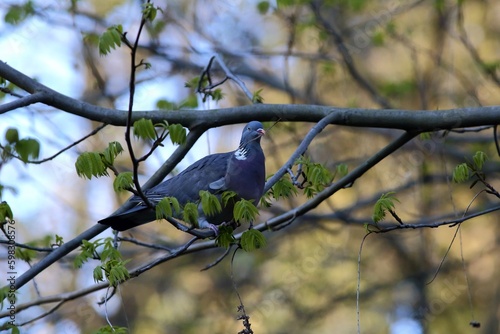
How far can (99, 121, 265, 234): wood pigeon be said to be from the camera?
12.7ft

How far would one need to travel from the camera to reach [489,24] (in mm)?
10922

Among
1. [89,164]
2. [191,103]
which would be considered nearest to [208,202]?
[89,164]

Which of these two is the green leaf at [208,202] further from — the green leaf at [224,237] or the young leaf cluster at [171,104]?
the young leaf cluster at [171,104]

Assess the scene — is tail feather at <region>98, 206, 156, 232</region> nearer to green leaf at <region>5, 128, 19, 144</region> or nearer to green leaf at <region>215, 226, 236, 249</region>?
green leaf at <region>215, 226, 236, 249</region>

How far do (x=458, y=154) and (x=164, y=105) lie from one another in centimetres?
353

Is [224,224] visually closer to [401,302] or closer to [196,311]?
[401,302]

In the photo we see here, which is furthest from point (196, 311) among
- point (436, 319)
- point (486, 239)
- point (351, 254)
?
point (486, 239)

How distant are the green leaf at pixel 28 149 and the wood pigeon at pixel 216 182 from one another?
0.58 meters

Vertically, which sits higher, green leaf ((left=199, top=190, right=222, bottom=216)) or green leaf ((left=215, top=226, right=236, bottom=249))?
green leaf ((left=215, top=226, right=236, bottom=249))

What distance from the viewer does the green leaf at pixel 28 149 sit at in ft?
13.7

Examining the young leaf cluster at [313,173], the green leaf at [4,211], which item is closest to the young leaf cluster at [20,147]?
the green leaf at [4,211]

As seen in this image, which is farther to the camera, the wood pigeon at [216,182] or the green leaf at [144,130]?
the wood pigeon at [216,182]

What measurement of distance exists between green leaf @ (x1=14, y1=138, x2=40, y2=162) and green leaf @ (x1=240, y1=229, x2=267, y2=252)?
4.81 feet

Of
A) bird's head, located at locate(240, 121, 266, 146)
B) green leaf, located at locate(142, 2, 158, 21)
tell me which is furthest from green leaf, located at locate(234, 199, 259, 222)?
green leaf, located at locate(142, 2, 158, 21)
